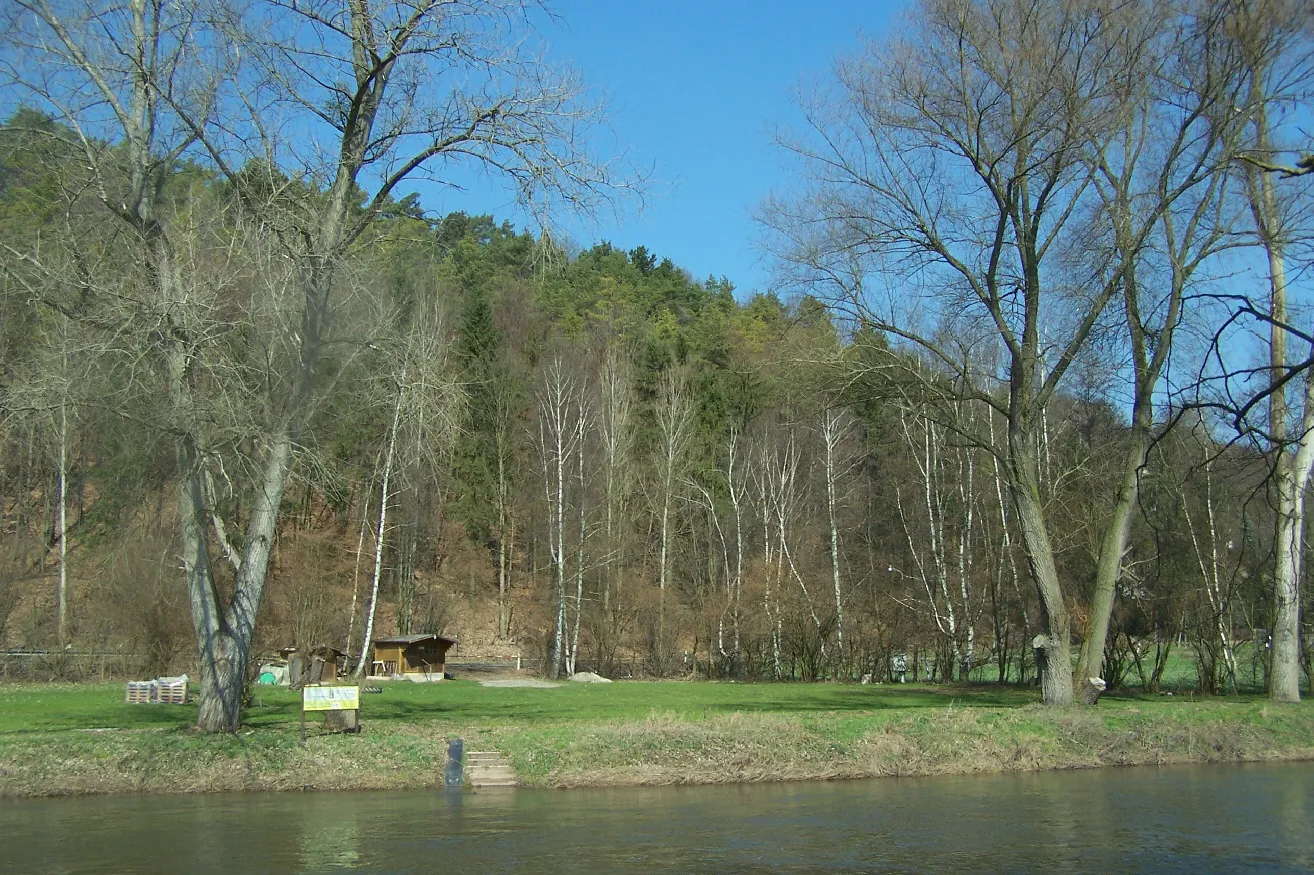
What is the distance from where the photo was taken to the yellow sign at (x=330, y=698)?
1702cm

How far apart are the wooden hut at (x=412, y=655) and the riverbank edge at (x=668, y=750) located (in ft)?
67.0

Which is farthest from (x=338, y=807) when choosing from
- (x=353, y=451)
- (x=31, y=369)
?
(x=353, y=451)

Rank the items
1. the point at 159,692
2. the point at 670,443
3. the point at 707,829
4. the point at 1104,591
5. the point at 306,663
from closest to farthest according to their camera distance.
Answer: the point at 707,829
the point at 1104,591
the point at 159,692
the point at 306,663
the point at 670,443

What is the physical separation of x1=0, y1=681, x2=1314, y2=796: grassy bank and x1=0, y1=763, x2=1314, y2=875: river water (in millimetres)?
584

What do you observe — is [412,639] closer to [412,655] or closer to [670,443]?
[412,655]

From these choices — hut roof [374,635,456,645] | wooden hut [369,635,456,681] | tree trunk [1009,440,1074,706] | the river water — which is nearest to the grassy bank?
the river water

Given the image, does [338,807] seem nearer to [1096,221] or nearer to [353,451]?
[1096,221]

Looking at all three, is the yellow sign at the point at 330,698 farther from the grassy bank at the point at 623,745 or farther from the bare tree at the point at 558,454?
the bare tree at the point at 558,454

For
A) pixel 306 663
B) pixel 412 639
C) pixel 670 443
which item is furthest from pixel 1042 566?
pixel 670 443

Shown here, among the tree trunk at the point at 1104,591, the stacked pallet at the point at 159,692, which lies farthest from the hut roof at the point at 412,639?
the tree trunk at the point at 1104,591

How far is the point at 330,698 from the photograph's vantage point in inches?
682

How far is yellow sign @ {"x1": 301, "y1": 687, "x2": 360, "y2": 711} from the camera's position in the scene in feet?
55.8

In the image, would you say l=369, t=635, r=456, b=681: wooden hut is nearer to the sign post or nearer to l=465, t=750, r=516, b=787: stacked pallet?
the sign post

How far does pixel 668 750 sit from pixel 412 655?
82.2ft
